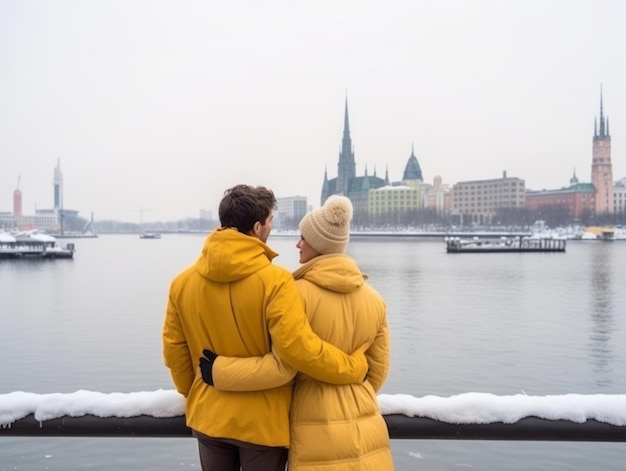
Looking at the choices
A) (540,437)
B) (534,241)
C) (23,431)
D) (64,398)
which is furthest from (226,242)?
(534,241)

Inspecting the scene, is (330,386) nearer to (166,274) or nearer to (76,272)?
(166,274)

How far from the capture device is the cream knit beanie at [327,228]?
241 cm

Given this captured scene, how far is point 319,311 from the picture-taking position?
7.58ft

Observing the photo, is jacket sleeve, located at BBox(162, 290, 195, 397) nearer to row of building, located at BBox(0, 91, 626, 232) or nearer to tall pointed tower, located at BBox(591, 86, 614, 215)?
row of building, located at BBox(0, 91, 626, 232)

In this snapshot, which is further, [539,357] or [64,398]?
[539,357]

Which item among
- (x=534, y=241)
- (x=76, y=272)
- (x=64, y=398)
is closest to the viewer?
(x=64, y=398)

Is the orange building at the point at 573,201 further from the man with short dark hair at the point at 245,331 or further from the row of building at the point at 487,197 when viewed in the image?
the man with short dark hair at the point at 245,331

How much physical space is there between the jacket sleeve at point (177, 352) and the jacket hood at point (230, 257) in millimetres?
254

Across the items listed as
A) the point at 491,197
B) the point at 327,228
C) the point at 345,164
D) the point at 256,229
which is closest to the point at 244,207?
the point at 256,229

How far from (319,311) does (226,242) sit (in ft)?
1.35

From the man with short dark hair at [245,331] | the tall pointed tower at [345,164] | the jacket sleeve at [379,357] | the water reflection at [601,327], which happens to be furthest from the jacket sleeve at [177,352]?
the tall pointed tower at [345,164]

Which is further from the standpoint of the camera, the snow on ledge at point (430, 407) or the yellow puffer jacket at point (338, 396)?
the snow on ledge at point (430, 407)

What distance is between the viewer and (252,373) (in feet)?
7.25

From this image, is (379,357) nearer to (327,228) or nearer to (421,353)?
(327,228)
